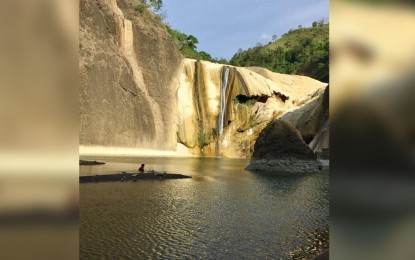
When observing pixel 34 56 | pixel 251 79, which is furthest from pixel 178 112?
pixel 34 56

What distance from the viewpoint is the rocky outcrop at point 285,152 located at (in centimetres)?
1991

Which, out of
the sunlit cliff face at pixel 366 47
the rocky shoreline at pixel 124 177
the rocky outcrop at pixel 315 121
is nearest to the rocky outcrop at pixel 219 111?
the rocky outcrop at pixel 315 121

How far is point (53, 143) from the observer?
1.66 metres

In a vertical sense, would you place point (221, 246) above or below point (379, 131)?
below

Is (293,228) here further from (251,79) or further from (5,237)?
(251,79)

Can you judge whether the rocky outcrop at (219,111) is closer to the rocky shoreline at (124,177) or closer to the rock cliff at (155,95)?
the rock cliff at (155,95)

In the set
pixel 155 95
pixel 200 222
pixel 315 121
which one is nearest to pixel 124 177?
pixel 200 222

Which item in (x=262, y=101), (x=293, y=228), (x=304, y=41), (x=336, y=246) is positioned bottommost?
(x=293, y=228)

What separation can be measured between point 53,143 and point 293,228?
601 cm

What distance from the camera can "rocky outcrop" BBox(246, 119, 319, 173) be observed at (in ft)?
65.3

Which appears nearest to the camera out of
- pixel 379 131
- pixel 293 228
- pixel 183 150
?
pixel 379 131

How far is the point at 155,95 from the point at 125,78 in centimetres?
435

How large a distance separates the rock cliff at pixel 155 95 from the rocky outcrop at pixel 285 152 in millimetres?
16700

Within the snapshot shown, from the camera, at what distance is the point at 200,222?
7203 mm
